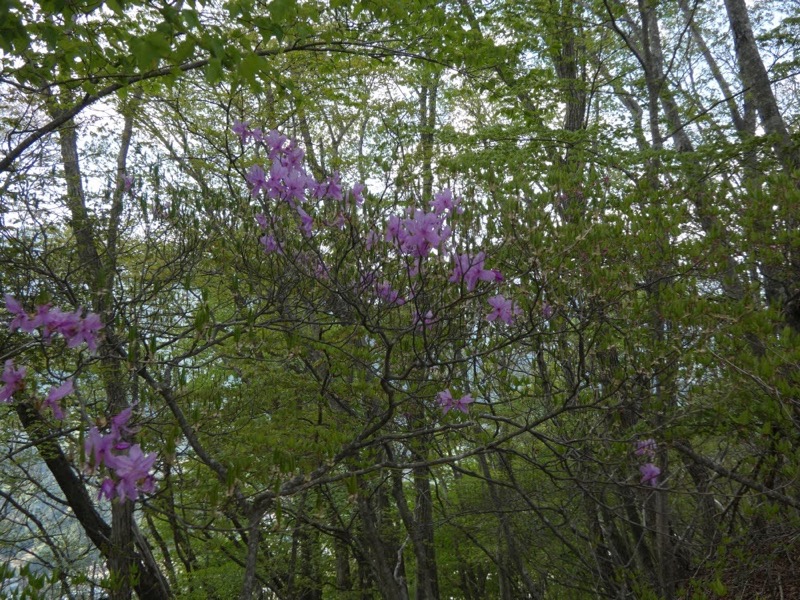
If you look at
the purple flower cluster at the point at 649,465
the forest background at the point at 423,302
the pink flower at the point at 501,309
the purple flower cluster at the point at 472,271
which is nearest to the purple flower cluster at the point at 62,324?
the forest background at the point at 423,302

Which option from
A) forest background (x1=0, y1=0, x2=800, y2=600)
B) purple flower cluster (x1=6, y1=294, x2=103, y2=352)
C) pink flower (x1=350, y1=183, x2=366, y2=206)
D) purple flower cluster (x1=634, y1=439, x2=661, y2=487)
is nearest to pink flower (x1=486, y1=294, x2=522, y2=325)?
forest background (x1=0, y1=0, x2=800, y2=600)

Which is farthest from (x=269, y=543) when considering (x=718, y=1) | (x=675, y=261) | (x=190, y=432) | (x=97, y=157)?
(x=718, y=1)

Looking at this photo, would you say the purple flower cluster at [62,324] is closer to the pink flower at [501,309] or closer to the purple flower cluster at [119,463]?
the purple flower cluster at [119,463]

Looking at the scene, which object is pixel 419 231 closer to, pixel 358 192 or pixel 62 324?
pixel 358 192

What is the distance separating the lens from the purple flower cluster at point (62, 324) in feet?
6.43

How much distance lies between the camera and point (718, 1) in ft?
33.7

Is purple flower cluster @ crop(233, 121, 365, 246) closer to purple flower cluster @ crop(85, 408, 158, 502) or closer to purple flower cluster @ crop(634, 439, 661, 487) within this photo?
purple flower cluster @ crop(85, 408, 158, 502)

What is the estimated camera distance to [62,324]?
6.58ft

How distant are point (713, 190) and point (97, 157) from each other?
5.65 metres

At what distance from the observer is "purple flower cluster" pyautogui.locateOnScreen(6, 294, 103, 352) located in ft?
6.43

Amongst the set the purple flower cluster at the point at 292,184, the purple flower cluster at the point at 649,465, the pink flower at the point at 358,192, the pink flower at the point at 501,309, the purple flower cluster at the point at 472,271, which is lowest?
the purple flower cluster at the point at 649,465

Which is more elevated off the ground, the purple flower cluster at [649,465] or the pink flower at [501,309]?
the pink flower at [501,309]

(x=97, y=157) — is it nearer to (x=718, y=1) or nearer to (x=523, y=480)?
(x=523, y=480)

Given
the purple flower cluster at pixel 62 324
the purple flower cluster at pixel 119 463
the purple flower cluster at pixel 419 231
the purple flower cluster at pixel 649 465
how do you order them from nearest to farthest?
1. the purple flower cluster at pixel 119 463
2. the purple flower cluster at pixel 62 324
3. the purple flower cluster at pixel 419 231
4. the purple flower cluster at pixel 649 465
